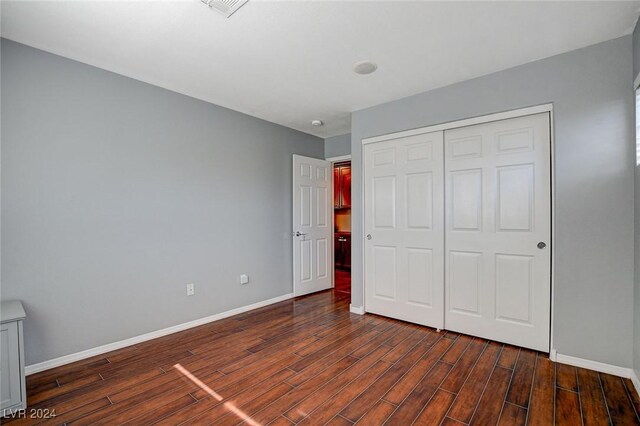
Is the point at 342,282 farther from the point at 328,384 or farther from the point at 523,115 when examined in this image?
the point at 523,115

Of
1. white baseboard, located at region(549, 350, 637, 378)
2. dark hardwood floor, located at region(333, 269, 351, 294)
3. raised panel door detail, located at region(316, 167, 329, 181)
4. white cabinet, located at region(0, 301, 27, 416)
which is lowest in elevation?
dark hardwood floor, located at region(333, 269, 351, 294)

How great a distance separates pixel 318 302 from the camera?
4.20 m

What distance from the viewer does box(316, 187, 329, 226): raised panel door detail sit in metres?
4.75

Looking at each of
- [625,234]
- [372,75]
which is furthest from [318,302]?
[625,234]

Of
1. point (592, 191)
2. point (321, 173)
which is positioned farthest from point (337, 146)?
point (592, 191)

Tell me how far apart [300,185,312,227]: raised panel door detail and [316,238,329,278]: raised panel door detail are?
1.32ft

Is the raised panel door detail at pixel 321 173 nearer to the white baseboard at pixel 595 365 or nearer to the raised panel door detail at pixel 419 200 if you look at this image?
the raised panel door detail at pixel 419 200

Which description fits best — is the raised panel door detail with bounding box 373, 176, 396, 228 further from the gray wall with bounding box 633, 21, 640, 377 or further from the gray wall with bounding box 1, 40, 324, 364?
the gray wall with bounding box 633, 21, 640, 377

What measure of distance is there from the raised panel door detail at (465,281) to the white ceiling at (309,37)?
1.74 meters

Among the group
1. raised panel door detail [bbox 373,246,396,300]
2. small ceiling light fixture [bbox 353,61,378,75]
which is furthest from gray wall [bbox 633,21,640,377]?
raised panel door detail [bbox 373,246,396,300]

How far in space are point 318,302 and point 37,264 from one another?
2975mm

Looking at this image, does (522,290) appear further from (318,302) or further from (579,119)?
(318,302)

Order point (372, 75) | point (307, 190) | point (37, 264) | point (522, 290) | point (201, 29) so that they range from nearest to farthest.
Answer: point (201, 29)
point (37, 264)
point (522, 290)
point (372, 75)
point (307, 190)

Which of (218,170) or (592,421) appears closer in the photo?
(592,421)
